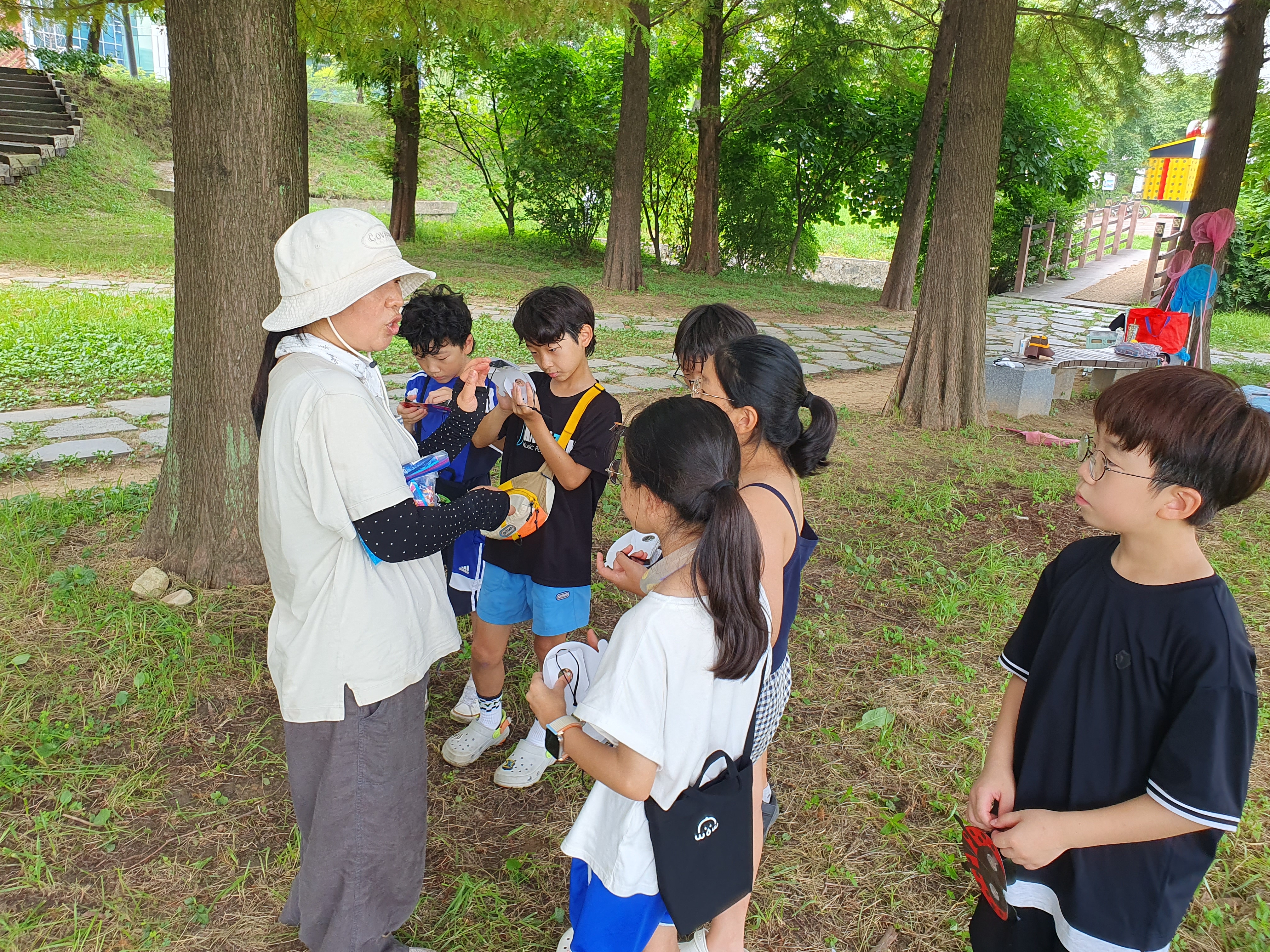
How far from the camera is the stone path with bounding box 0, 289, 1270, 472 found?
4.92m

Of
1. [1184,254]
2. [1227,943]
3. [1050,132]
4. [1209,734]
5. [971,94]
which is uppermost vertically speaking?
[1050,132]

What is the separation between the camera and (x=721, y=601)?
1396 mm

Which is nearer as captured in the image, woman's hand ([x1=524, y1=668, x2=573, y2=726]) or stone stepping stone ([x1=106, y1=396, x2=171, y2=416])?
woman's hand ([x1=524, y1=668, x2=573, y2=726])

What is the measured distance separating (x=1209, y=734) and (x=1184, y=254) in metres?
7.64

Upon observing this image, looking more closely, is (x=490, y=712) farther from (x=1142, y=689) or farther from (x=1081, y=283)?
(x=1081, y=283)

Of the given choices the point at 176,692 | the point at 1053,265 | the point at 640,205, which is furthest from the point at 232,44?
the point at 1053,265

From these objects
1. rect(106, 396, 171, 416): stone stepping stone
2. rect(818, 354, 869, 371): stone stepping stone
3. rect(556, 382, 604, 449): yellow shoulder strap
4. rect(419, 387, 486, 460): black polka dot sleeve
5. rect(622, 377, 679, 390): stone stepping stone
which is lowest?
rect(106, 396, 171, 416): stone stepping stone

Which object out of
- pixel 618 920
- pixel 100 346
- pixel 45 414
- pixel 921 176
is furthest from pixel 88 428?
pixel 921 176

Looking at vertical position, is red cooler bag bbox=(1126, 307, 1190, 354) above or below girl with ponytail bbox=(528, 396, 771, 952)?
above

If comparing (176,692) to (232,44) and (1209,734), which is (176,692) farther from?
(1209,734)

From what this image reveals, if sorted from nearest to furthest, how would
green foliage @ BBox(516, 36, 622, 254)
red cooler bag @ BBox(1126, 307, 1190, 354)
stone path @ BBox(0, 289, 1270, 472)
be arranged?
stone path @ BBox(0, 289, 1270, 472)
red cooler bag @ BBox(1126, 307, 1190, 354)
green foliage @ BBox(516, 36, 622, 254)

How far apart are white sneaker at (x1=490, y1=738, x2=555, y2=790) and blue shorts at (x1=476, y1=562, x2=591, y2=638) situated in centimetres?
38

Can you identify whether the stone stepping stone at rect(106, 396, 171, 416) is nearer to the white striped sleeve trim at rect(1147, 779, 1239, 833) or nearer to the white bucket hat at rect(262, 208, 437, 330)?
the white bucket hat at rect(262, 208, 437, 330)

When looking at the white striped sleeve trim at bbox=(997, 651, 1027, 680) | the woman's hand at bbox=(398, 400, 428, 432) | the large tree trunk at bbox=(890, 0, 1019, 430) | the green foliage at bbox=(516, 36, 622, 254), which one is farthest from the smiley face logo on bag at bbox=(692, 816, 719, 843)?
the green foliage at bbox=(516, 36, 622, 254)
